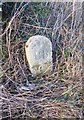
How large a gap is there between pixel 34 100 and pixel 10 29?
1.96 feet

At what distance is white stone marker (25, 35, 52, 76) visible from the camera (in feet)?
5.78

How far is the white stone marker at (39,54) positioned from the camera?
1763 millimetres

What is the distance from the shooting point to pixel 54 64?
1.78 m

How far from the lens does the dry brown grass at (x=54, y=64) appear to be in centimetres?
176

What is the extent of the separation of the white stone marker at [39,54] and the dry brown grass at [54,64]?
4 centimetres

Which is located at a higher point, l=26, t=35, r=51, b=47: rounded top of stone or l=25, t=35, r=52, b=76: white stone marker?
l=26, t=35, r=51, b=47: rounded top of stone

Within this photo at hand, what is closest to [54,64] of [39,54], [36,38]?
[39,54]

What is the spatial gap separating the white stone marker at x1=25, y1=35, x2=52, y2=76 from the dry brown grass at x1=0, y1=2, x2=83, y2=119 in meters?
0.04

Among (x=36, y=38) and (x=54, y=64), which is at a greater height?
(x=36, y=38)

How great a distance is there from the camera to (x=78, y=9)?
1748 mm

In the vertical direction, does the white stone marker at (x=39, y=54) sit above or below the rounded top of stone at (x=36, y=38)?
below

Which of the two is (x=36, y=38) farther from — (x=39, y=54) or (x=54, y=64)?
(x=54, y=64)

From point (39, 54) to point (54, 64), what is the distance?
0.14 meters

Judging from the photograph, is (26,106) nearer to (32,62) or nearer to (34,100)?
(34,100)
